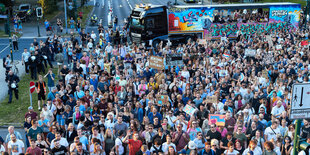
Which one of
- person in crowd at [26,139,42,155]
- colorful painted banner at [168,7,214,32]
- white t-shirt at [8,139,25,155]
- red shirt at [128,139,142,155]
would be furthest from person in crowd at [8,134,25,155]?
colorful painted banner at [168,7,214,32]

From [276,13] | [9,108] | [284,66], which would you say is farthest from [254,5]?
[9,108]

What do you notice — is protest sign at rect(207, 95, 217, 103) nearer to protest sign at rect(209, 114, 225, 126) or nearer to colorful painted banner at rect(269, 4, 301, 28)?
protest sign at rect(209, 114, 225, 126)

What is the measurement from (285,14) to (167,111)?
22.3 meters

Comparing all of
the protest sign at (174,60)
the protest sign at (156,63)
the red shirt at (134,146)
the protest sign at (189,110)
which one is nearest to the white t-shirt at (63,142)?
the red shirt at (134,146)

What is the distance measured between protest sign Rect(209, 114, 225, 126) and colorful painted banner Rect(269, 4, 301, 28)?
22.2 m

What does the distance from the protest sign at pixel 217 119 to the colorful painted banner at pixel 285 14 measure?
22.2 metres

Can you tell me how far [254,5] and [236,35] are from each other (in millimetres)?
3076

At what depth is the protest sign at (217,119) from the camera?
12.0 metres

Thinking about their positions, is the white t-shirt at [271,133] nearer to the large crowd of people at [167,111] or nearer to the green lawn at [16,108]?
the large crowd of people at [167,111]

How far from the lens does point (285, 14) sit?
107ft

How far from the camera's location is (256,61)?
20406mm

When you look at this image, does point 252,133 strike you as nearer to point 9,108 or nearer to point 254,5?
point 9,108

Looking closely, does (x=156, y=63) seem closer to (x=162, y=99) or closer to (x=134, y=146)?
(x=162, y=99)

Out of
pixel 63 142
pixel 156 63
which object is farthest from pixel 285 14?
pixel 63 142
